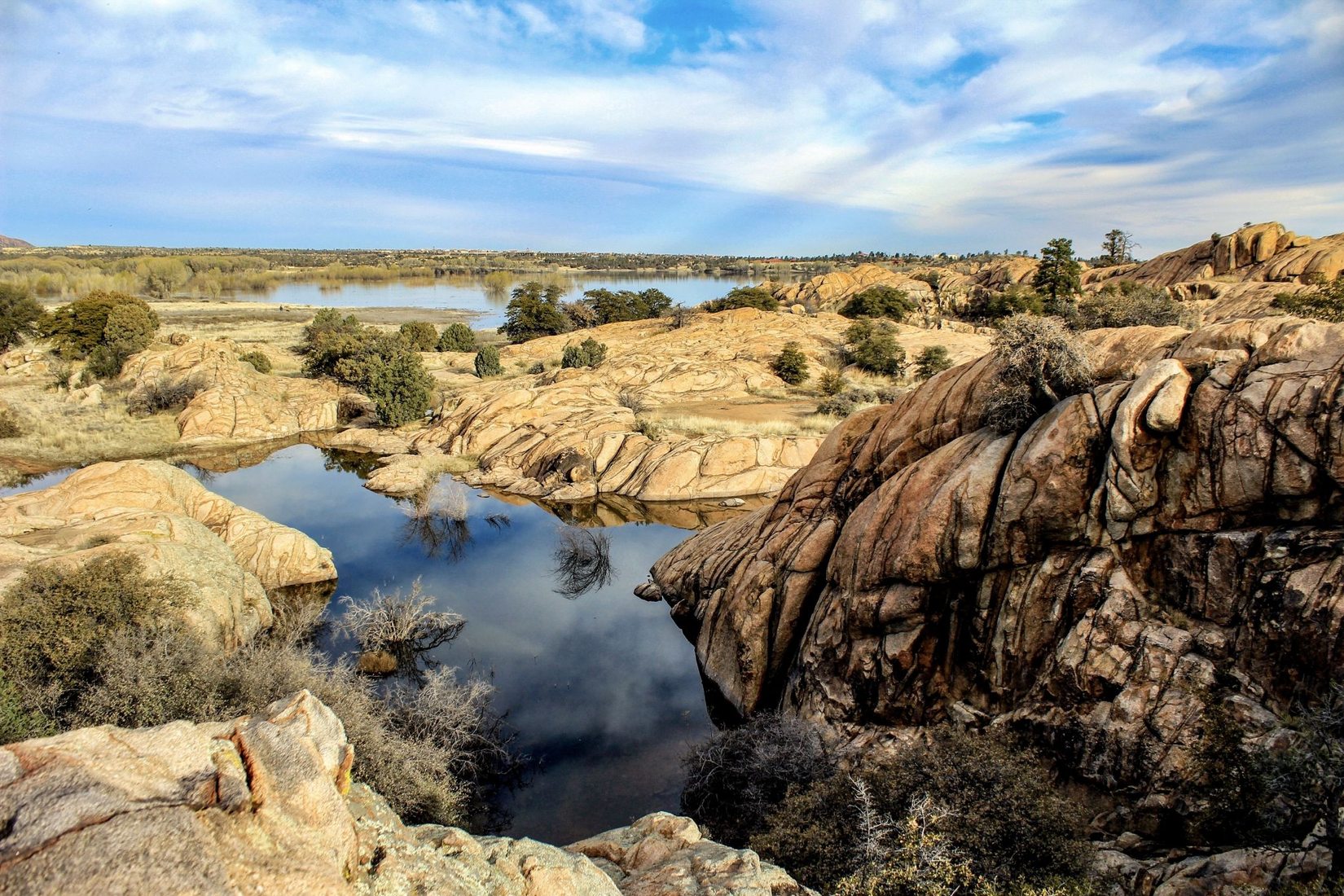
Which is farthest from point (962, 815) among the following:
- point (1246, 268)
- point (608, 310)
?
point (608, 310)

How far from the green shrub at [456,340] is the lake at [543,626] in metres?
30.6

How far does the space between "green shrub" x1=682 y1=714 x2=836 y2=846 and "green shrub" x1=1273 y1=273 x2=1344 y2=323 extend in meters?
23.5

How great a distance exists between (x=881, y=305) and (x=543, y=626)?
175ft

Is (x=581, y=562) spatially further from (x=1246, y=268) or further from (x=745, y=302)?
(x=1246, y=268)

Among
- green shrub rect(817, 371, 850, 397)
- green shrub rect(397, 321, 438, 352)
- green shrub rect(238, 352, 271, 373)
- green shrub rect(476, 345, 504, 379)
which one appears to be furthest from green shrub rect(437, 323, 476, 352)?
green shrub rect(817, 371, 850, 397)

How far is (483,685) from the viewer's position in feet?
46.2

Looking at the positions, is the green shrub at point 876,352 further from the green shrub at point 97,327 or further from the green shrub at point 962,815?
the green shrub at point 97,327

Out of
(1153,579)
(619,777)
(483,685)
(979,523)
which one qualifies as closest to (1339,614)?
(1153,579)

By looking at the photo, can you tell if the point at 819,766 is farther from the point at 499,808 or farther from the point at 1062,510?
the point at 499,808

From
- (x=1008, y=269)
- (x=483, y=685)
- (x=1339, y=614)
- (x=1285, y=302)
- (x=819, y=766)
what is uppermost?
(x=1008, y=269)

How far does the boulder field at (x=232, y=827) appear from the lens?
368 centimetres

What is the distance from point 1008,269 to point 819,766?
247 feet

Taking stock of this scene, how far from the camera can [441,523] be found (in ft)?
84.1

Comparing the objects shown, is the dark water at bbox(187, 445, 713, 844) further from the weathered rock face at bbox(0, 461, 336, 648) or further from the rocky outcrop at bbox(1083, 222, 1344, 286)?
the rocky outcrop at bbox(1083, 222, 1344, 286)
